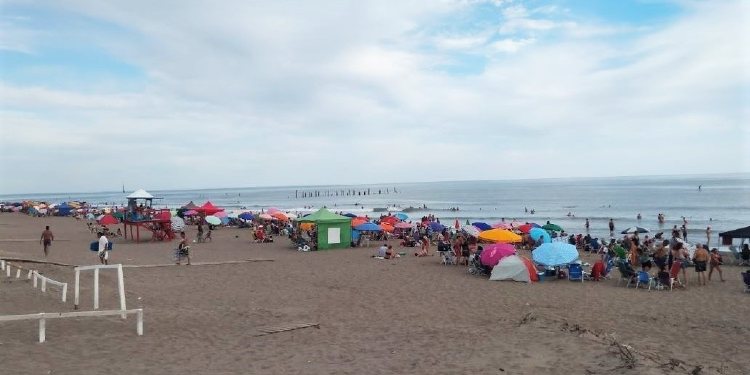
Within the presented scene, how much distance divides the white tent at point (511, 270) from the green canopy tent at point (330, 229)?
997 cm

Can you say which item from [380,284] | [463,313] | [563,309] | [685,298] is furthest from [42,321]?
[685,298]

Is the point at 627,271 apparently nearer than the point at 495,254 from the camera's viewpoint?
Yes

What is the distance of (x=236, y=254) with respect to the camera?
72.5 feet

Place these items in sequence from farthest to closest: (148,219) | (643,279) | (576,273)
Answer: (148,219), (576,273), (643,279)

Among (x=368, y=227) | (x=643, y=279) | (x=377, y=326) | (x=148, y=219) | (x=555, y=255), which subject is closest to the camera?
(x=377, y=326)

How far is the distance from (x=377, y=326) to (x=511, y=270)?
6.63m

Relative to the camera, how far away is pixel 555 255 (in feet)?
49.0

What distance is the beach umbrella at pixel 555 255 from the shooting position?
14781mm

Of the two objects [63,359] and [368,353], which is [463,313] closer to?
[368,353]

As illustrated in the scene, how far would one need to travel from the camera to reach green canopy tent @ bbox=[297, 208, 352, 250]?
917 inches

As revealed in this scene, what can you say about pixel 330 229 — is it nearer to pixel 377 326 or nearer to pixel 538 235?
pixel 538 235

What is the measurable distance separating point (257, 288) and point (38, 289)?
4.95 metres

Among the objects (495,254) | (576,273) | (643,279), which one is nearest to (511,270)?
(495,254)

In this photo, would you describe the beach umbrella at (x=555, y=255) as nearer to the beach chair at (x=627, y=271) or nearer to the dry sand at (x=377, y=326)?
the dry sand at (x=377, y=326)
